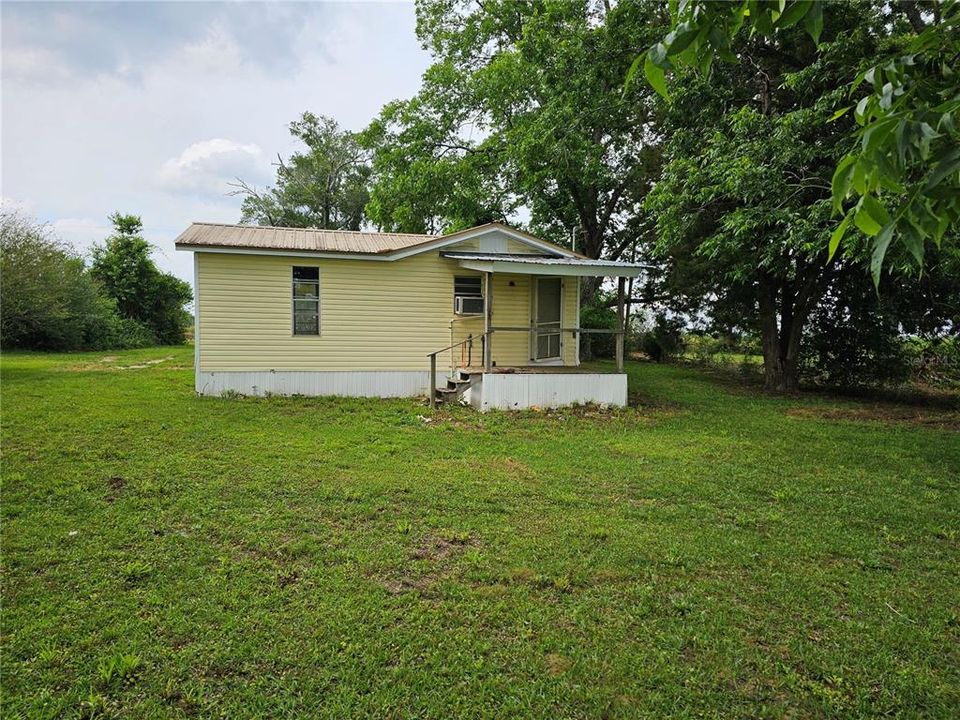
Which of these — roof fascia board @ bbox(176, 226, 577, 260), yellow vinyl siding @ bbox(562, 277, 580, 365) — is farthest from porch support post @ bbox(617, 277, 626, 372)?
roof fascia board @ bbox(176, 226, 577, 260)

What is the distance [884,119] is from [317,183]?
31039 millimetres

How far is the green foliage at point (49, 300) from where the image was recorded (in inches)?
523

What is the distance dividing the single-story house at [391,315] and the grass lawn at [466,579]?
10.2 ft

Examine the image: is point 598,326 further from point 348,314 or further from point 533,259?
point 348,314

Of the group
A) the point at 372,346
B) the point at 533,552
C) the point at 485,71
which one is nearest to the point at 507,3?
the point at 485,71

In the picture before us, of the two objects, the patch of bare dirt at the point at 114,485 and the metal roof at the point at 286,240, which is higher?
the metal roof at the point at 286,240

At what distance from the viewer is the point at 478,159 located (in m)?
18.9

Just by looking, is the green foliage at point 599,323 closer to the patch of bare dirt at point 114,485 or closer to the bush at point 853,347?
the bush at point 853,347

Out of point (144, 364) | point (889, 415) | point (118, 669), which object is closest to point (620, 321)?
point (889, 415)

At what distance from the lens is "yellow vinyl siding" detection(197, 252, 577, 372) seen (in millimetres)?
10023

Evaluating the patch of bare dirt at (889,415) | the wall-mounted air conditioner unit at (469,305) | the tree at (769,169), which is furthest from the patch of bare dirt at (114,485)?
the patch of bare dirt at (889,415)

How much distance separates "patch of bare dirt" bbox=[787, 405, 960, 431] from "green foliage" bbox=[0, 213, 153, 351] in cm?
1826

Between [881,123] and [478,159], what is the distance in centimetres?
1908

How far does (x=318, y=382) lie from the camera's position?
416 inches
